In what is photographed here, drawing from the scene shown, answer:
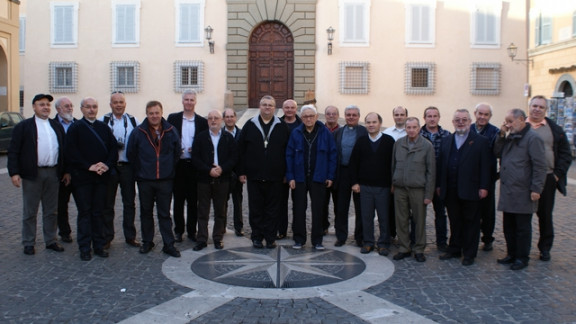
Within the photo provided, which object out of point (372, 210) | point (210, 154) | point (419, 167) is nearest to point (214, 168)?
point (210, 154)

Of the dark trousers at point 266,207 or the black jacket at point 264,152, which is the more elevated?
the black jacket at point 264,152

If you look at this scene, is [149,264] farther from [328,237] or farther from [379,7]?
[379,7]

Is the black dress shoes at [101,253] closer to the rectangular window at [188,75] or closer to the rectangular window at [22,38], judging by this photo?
the rectangular window at [188,75]

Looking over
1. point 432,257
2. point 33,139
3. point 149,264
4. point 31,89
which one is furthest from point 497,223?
point 31,89

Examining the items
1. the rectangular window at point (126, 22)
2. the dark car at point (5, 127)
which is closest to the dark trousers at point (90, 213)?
the dark car at point (5, 127)

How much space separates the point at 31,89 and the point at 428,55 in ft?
59.2

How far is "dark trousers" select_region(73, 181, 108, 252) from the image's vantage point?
21.3 ft

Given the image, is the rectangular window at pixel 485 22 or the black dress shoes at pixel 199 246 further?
the rectangular window at pixel 485 22

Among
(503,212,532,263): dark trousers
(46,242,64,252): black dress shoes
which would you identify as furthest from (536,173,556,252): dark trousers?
(46,242,64,252): black dress shoes

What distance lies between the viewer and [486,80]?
24891mm

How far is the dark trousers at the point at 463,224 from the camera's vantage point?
6.36 metres

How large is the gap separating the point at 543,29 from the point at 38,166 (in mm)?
22706

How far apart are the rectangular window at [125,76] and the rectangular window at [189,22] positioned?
2.34 m

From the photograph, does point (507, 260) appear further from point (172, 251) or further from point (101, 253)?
point (101, 253)
